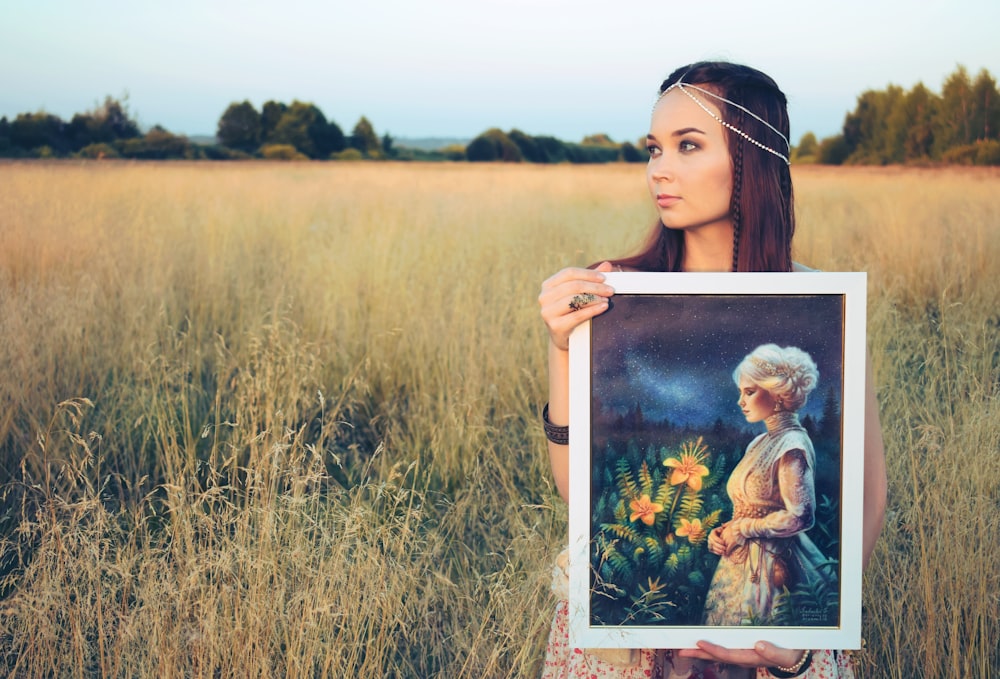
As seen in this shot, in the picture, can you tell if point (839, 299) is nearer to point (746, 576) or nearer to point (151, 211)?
point (746, 576)

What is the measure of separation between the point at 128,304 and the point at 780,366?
13.1ft

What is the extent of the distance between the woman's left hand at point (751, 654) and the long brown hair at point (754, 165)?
0.76 metres

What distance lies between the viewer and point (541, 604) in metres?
2.52

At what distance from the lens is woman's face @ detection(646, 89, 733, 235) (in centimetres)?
171

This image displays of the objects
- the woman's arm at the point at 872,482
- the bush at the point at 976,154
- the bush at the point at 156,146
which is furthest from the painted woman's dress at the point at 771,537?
the bush at the point at 156,146

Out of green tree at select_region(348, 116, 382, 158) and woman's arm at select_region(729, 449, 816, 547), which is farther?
green tree at select_region(348, 116, 382, 158)

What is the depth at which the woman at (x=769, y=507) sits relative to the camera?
1.44 meters

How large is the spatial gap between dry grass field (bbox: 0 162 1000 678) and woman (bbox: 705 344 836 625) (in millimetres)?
549

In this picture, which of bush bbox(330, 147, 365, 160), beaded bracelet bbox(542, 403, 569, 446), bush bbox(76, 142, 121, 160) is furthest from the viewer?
bush bbox(330, 147, 365, 160)

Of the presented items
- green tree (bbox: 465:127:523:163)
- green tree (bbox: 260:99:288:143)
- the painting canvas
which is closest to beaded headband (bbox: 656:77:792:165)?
the painting canvas

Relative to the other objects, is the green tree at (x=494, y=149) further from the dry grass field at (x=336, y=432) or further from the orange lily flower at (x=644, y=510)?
the orange lily flower at (x=644, y=510)

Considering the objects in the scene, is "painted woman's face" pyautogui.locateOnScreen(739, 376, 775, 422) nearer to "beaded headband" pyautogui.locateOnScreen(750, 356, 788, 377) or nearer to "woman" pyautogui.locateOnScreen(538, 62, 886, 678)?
"beaded headband" pyautogui.locateOnScreen(750, 356, 788, 377)

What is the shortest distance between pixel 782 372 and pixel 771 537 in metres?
0.28

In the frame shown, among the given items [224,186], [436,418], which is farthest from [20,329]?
[224,186]
